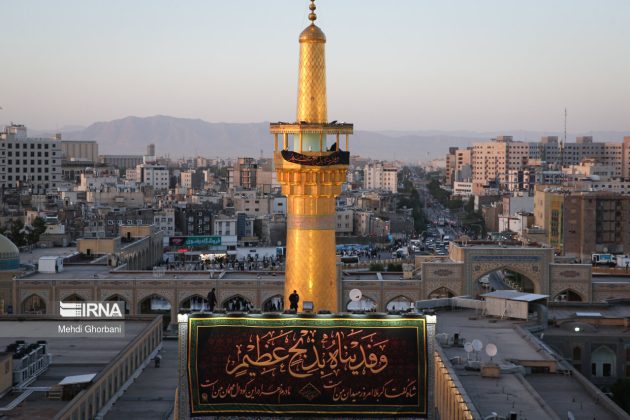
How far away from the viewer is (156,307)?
54156 millimetres

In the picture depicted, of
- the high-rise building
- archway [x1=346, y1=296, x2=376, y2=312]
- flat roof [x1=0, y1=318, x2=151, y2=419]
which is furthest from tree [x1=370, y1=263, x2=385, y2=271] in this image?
the high-rise building

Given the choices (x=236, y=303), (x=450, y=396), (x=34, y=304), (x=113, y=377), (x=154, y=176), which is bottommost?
(x=236, y=303)

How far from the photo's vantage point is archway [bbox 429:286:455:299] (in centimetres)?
4375

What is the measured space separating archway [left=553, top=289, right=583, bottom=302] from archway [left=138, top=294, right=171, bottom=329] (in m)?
15.0

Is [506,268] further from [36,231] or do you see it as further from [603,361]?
[36,231]

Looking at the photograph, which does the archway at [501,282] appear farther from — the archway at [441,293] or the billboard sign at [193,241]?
the billboard sign at [193,241]

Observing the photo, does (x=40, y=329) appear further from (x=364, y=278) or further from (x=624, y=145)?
(x=624, y=145)

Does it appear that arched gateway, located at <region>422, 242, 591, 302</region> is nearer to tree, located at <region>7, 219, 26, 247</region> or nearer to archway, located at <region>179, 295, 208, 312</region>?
archway, located at <region>179, 295, 208, 312</region>

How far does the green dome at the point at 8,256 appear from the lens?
1702 inches

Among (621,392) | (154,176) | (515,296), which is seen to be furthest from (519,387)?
(154,176)

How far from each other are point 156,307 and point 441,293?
16.0 m

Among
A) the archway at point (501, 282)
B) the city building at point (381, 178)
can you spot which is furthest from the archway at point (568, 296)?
the city building at point (381, 178)

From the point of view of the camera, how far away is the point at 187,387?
13.8 meters

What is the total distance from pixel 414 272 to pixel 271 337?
1310 inches
